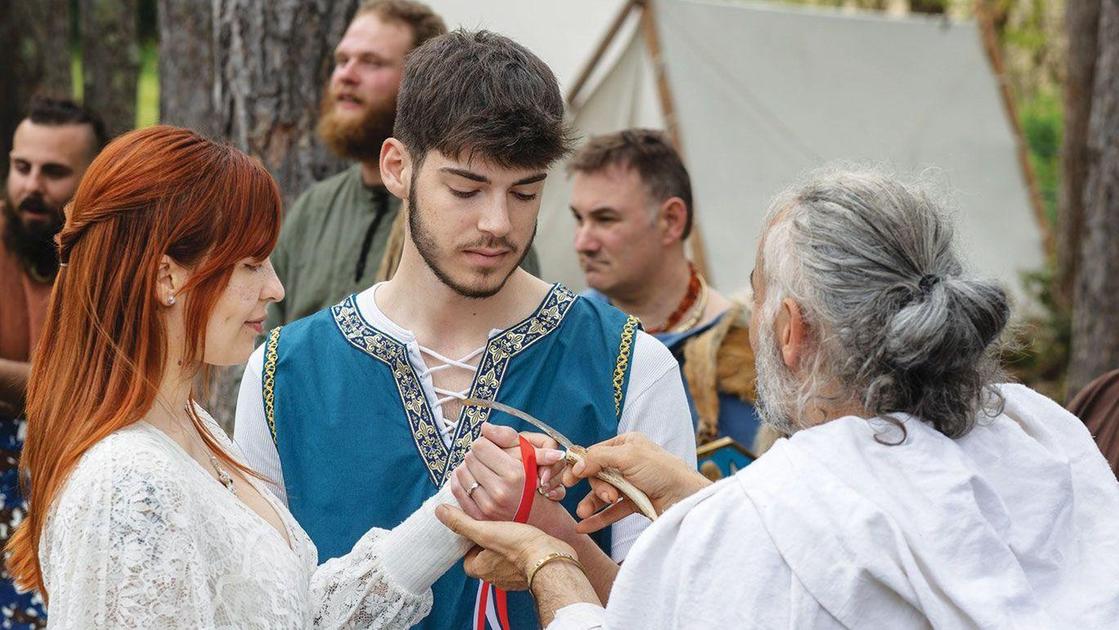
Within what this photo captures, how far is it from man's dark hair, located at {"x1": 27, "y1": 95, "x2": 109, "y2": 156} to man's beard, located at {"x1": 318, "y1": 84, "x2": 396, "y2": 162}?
775mm

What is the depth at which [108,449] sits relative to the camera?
6.05 ft

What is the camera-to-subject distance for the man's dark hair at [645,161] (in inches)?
181

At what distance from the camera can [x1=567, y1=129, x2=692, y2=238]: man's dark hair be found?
4602 mm

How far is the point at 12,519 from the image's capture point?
384cm

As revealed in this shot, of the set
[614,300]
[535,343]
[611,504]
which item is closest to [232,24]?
[614,300]

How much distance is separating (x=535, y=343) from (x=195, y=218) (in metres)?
0.78

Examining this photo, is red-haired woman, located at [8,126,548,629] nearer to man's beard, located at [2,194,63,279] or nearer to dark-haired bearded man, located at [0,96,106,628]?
dark-haired bearded man, located at [0,96,106,628]

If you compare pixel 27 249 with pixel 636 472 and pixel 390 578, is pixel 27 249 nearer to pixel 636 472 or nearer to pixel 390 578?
pixel 390 578

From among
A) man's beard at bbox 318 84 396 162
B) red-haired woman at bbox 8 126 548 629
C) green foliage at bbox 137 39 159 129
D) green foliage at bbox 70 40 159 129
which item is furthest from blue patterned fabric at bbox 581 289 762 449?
green foliage at bbox 137 39 159 129

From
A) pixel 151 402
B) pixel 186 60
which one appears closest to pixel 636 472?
pixel 151 402

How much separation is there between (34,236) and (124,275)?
244 centimetres

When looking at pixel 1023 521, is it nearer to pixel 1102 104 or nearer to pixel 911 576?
pixel 911 576

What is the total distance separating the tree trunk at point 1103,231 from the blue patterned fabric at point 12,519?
182 inches

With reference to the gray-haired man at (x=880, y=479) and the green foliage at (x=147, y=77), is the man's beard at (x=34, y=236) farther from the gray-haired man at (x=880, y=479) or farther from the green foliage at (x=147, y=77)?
the green foliage at (x=147, y=77)
